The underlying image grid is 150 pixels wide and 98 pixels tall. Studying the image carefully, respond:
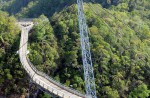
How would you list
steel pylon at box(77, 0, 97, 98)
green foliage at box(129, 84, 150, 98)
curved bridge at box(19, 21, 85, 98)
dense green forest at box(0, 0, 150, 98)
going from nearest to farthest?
steel pylon at box(77, 0, 97, 98), curved bridge at box(19, 21, 85, 98), green foliage at box(129, 84, 150, 98), dense green forest at box(0, 0, 150, 98)

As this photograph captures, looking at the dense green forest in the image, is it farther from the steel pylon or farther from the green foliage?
the steel pylon

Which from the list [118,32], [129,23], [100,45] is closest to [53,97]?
[100,45]

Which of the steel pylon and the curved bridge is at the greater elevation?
the steel pylon

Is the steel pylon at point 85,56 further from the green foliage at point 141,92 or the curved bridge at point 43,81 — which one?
the green foliage at point 141,92

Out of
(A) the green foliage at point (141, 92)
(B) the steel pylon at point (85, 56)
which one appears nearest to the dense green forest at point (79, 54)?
(A) the green foliage at point (141, 92)

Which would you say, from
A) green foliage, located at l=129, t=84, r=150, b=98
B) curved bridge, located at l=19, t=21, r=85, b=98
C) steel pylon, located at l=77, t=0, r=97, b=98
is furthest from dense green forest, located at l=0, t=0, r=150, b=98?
steel pylon, located at l=77, t=0, r=97, b=98

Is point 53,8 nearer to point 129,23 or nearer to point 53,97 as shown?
point 129,23

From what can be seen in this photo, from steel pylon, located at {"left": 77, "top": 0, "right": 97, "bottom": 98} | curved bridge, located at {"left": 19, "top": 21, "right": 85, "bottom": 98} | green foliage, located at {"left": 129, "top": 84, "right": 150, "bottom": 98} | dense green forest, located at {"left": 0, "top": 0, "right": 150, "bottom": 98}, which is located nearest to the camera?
steel pylon, located at {"left": 77, "top": 0, "right": 97, "bottom": 98}

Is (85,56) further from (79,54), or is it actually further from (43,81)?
(79,54)

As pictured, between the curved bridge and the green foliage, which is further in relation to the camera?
the green foliage
